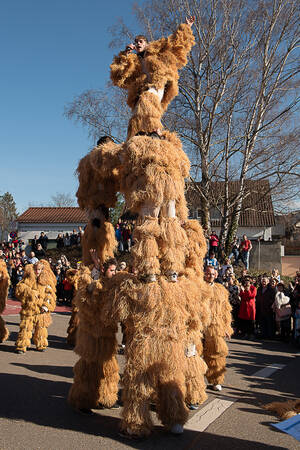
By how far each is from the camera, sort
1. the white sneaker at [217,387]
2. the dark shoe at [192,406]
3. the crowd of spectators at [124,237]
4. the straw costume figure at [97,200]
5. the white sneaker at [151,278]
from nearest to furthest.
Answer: the white sneaker at [151,278], the dark shoe at [192,406], the straw costume figure at [97,200], the white sneaker at [217,387], the crowd of spectators at [124,237]

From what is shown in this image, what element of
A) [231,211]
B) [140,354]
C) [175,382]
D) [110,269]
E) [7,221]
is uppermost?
[7,221]

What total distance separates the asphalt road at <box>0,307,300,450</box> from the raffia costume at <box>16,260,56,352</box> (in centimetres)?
34

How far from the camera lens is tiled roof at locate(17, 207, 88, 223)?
36.9 m

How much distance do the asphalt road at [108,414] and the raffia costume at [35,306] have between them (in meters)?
→ 0.34

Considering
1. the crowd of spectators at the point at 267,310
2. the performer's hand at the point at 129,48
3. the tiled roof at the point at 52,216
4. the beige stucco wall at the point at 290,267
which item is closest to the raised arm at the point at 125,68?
the performer's hand at the point at 129,48

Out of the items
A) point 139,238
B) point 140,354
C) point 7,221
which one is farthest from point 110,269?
point 7,221

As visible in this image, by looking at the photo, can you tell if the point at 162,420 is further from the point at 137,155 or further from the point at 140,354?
the point at 137,155

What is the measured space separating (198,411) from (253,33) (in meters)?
15.0

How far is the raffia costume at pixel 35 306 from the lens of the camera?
782cm

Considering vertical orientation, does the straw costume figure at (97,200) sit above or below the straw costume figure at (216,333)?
above

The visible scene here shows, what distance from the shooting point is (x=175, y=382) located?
401 centimetres

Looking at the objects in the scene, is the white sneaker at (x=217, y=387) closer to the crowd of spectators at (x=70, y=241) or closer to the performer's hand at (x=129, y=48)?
the performer's hand at (x=129, y=48)

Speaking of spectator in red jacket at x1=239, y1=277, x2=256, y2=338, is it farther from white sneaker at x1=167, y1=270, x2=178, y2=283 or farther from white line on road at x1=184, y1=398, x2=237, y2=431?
white sneaker at x1=167, y1=270, x2=178, y2=283

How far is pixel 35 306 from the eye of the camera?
7895mm
